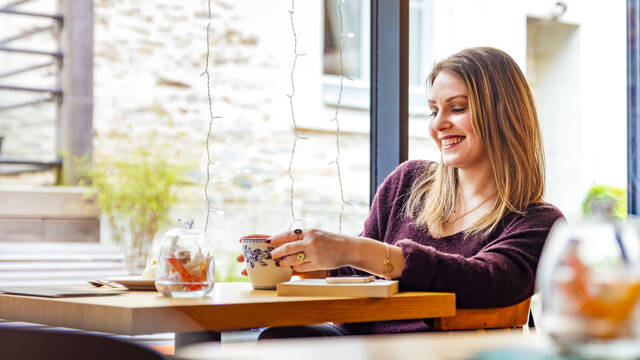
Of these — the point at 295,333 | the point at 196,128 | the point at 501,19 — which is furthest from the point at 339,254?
the point at 501,19

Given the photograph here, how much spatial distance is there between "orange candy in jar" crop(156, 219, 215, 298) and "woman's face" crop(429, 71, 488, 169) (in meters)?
Answer: 0.84

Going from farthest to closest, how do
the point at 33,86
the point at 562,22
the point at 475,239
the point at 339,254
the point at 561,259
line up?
the point at 562,22 < the point at 33,86 < the point at 475,239 < the point at 339,254 < the point at 561,259

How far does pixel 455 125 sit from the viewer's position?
1.86 meters

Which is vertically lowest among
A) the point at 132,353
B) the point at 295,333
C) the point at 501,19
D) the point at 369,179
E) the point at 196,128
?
the point at 295,333

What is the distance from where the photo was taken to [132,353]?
25.5 inches

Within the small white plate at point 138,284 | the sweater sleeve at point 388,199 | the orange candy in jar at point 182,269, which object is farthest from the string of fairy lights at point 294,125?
the orange candy in jar at point 182,269

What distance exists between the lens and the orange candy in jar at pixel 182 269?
123cm

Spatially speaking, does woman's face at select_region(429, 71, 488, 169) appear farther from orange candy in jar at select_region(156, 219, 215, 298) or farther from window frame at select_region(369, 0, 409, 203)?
orange candy in jar at select_region(156, 219, 215, 298)

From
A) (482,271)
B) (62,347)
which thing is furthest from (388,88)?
(62,347)

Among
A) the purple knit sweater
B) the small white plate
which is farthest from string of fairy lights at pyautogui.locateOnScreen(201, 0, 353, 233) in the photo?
the small white plate

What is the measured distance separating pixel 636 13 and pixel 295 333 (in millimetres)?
2463

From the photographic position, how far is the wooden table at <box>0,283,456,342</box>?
1.05 meters

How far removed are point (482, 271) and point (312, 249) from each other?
1.23 feet

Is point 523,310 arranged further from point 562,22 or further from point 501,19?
point 562,22
